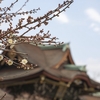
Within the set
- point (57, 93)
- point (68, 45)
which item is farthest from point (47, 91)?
point (68, 45)

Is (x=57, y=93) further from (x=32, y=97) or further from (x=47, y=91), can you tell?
(x=32, y=97)

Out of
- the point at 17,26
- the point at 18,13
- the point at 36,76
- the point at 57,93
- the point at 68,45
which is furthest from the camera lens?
the point at 68,45

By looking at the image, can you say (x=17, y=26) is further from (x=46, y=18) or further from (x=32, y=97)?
(x=32, y=97)

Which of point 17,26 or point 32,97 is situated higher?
point 17,26

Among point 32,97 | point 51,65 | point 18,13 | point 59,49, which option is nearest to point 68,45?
point 59,49

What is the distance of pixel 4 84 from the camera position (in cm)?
1195

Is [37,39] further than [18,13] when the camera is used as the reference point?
No

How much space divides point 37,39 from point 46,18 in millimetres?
208

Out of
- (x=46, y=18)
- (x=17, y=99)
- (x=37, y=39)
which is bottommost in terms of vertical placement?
(x=17, y=99)

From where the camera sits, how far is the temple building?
38.0 feet

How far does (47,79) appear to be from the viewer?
38.8 ft

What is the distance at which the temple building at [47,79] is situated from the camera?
11.6 meters

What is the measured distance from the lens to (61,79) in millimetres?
12078

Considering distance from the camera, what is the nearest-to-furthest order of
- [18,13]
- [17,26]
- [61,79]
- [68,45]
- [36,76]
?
[17,26] → [18,13] → [36,76] → [61,79] → [68,45]
